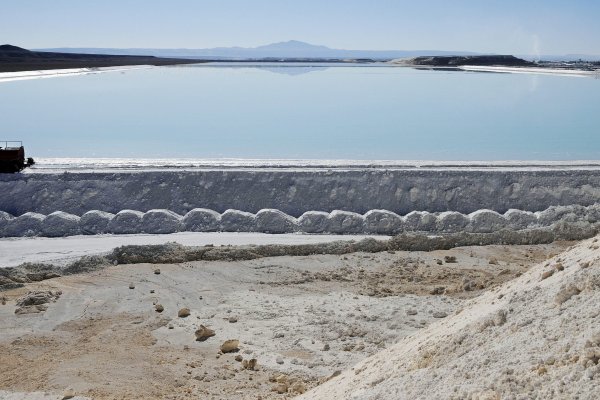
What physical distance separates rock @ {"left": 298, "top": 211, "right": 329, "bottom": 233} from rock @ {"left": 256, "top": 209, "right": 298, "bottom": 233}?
0.31ft

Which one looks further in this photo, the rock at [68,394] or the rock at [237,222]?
the rock at [237,222]

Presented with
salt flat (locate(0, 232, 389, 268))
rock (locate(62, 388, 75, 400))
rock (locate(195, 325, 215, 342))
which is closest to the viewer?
rock (locate(62, 388, 75, 400))

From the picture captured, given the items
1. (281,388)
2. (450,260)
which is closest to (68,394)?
(281,388)

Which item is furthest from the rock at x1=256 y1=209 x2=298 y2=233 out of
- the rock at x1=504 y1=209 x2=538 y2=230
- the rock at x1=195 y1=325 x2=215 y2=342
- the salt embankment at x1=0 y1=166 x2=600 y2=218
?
the rock at x1=195 y1=325 x2=215 y2=342

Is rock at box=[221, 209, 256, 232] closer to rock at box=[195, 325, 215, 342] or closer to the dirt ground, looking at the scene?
the dirt ground

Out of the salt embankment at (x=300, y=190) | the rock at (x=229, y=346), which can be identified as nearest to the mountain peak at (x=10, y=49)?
the salt embankment at (x=300, y=190)

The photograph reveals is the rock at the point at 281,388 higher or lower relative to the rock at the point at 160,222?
lower

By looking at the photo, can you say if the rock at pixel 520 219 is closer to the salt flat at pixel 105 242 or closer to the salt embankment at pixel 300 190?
the salt embankment at pixel 300 190

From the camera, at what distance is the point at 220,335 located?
18.6 feet

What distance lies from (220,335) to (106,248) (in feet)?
9.98

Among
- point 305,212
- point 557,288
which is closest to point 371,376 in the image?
point 557,288

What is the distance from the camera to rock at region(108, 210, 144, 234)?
900 centimetres

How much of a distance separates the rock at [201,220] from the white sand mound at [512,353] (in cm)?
522

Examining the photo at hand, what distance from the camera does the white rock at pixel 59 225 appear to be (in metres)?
8.92
